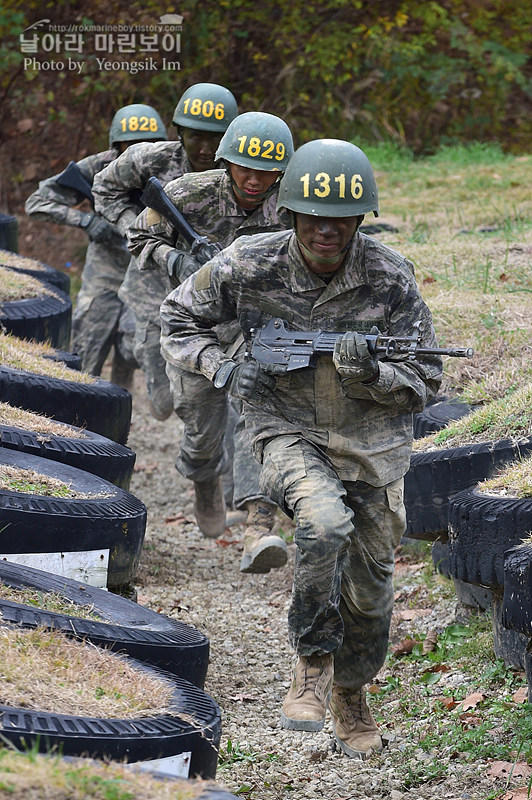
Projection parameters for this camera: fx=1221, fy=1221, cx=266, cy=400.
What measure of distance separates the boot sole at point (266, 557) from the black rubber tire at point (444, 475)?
0.66 m

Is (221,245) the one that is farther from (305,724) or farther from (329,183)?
(305,724)

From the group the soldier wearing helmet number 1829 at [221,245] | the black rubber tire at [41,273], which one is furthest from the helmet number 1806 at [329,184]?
the black rubber tire at [41,273]

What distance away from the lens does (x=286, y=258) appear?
15.5ft

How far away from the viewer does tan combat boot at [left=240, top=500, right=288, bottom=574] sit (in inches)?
244

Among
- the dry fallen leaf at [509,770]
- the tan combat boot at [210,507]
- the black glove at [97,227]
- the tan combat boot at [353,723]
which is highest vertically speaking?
the black glove at [97,227]

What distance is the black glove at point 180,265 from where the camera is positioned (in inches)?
279

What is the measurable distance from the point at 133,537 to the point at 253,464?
1425 millimetres

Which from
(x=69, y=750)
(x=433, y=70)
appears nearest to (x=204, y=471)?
(x=69, y=750)

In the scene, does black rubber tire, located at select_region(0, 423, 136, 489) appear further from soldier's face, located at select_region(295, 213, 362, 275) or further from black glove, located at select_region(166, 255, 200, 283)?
soldier's face, located at select_region(295, 213, 362, 275)

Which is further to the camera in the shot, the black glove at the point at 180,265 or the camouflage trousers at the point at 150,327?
the camouflage trousers at the point at 150,327

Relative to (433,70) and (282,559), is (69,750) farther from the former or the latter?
(433,70)

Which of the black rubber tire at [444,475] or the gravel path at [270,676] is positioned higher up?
the black rubber tire at [444,475]

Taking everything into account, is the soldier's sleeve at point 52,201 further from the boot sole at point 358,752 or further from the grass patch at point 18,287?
the boot sole at point 358,752

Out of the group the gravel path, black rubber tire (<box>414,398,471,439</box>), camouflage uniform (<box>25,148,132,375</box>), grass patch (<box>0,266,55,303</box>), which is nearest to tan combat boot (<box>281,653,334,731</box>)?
the gravel path
